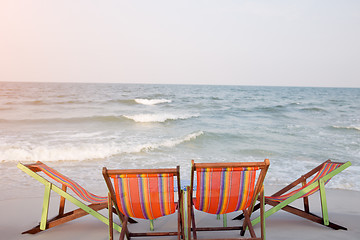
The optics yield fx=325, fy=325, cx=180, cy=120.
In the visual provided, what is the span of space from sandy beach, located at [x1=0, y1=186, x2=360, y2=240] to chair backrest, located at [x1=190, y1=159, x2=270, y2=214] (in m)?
0.64

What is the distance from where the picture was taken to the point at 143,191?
2576 mm

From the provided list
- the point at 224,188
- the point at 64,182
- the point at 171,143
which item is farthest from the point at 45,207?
the point at 171,143

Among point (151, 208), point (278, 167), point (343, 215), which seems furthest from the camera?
point (278, 167)

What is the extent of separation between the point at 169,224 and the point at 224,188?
1.25 meters

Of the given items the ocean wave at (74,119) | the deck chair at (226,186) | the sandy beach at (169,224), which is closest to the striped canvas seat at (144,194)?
the deck chair at (226,186)

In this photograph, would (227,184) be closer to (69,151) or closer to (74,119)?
(69,151)

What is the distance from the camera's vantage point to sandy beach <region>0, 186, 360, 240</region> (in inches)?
128

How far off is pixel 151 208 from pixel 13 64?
34593 millimetres

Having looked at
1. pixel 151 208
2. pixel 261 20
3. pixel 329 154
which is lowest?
pixel 329 154

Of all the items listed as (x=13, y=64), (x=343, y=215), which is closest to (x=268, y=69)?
(x=13, y=64)

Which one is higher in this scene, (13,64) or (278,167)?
(13,64)

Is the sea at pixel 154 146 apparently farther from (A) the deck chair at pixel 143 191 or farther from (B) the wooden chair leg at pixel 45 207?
(B) the wooden chair leg at pixel 45 207

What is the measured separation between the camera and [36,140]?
10352mm

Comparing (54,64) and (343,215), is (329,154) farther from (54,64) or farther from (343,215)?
(54,64)
